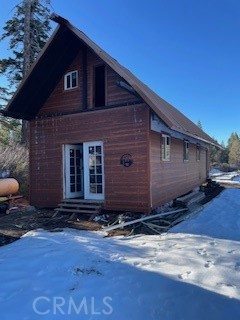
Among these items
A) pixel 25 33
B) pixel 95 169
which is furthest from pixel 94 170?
pixel 25 33

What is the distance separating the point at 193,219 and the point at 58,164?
5.00 meters

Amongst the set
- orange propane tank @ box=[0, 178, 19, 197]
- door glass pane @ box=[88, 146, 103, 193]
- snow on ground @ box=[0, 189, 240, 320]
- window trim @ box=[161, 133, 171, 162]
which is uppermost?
window trim @ box=[161, 133, 171, 162]

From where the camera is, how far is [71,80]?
10352 millimetres

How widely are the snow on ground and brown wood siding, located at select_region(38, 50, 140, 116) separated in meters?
4.54

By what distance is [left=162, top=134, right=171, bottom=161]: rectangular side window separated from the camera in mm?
10220

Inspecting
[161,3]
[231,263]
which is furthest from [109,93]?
[231,263]

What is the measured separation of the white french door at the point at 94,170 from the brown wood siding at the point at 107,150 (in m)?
0.24

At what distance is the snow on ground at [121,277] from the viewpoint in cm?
329

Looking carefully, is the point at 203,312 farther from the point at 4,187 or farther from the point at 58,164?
the point at 4,187

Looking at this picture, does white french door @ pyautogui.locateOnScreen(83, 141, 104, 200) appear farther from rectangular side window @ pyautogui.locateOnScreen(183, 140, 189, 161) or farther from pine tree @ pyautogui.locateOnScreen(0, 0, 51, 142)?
pine tree @ pyautogui.locateOnScreen(0, 0, 51, 142)

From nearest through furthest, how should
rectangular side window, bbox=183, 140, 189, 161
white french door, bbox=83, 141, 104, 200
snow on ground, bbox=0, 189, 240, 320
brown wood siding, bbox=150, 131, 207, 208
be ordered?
1. snow on ground, bbox=0, 189, 240, 320
2. brown wood siding, bbox=150, 131, 207, 208
3. white french door, bbox=83, 141, 104, 200
4. rectangular side window, bbox=183, 140, 189, 161

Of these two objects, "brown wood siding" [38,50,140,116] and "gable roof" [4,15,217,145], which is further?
"brown wood siding" [38,50,140,116]

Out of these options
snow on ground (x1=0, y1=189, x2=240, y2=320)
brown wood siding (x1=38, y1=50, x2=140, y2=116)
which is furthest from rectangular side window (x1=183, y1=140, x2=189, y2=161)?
snow on ground (x1=0, y1=189, x2=240, y2=320)

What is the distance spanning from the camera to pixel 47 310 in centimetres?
330
